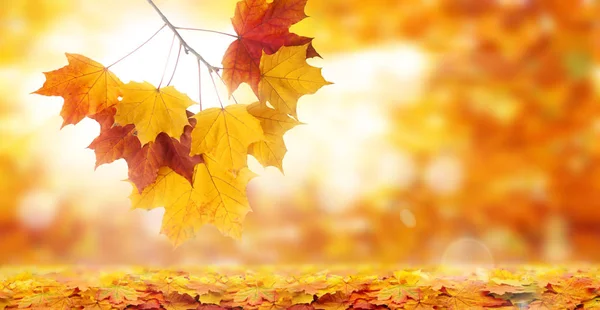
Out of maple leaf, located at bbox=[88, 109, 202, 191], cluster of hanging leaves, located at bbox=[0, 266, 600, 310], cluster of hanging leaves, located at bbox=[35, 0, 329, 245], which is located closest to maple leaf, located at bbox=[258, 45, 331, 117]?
cluster of hanging leaves, located at bbox=[35, 0, 329, 245]

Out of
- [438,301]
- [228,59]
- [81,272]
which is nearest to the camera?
[228,59]

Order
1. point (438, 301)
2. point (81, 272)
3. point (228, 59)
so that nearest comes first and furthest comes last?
point (228, 59) < point (438, 301) < point (81, 272)

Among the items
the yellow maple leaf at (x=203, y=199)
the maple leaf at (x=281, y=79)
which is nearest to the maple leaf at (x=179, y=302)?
the yellow maple leaf at (x=203, y=199)

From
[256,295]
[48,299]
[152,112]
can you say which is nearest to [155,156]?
[152,112]

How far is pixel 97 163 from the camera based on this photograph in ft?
2.37

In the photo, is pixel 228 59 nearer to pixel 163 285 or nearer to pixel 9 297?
pixel 163 285

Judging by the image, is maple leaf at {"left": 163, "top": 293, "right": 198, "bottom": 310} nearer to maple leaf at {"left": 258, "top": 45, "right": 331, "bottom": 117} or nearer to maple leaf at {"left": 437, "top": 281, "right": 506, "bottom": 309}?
maple leaf at {"left": 437, "top": 281, "right": 506, "bottom": 309}

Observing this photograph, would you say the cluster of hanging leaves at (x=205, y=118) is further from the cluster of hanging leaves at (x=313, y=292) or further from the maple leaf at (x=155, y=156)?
the cluster of hanging leaves at (x=313, y=292)

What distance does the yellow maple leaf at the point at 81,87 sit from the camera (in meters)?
0.69

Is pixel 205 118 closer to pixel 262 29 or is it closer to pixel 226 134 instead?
pixel 226 134

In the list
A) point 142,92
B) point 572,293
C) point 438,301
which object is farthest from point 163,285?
point 572,293

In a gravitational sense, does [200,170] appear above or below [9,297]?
above

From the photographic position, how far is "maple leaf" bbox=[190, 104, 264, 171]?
2.10 feet

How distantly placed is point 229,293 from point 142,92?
28.0 inches
